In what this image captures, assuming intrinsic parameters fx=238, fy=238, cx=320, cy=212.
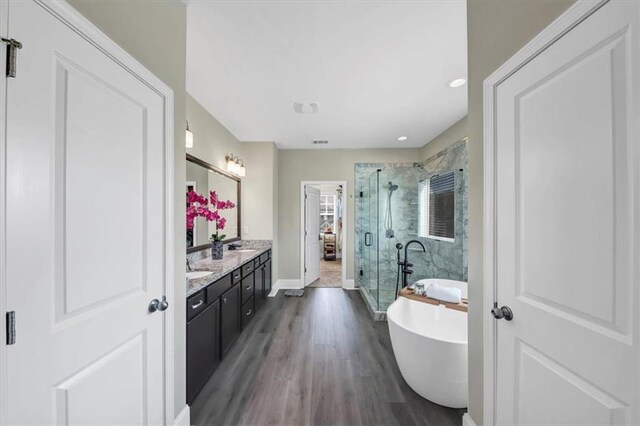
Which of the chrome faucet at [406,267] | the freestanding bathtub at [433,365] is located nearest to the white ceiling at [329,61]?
the chrome faucet at [406,267]

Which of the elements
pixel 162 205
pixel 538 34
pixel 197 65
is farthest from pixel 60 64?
pixel 538 34

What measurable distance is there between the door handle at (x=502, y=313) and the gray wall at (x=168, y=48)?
1659 mm

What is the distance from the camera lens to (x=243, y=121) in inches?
124

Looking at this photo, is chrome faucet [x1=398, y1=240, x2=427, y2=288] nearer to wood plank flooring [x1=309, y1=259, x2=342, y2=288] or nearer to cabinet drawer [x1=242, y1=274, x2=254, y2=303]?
wood plank flooring [x1=309, y1=259, x2=342, y2=288]

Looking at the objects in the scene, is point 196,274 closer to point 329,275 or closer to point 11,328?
point 11,328

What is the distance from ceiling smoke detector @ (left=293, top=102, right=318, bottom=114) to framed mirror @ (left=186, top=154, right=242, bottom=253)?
1.24 metres

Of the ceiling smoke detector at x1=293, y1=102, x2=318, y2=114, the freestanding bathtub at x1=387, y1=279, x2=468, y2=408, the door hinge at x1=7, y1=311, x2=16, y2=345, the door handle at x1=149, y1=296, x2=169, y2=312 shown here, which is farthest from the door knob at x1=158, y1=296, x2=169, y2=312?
the ceiling smoke detector at x1=293, y1=102, x2=318, y2=114

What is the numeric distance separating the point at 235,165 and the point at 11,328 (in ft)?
10.1

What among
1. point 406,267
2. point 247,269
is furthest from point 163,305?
point 406,267

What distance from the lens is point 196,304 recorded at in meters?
1.67

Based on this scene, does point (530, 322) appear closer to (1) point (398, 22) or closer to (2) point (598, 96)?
(2) point (598, 96)

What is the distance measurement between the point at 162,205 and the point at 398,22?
183 centimetres

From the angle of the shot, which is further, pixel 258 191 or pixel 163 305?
pixel 258 191

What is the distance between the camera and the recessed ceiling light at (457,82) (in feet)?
7.20
